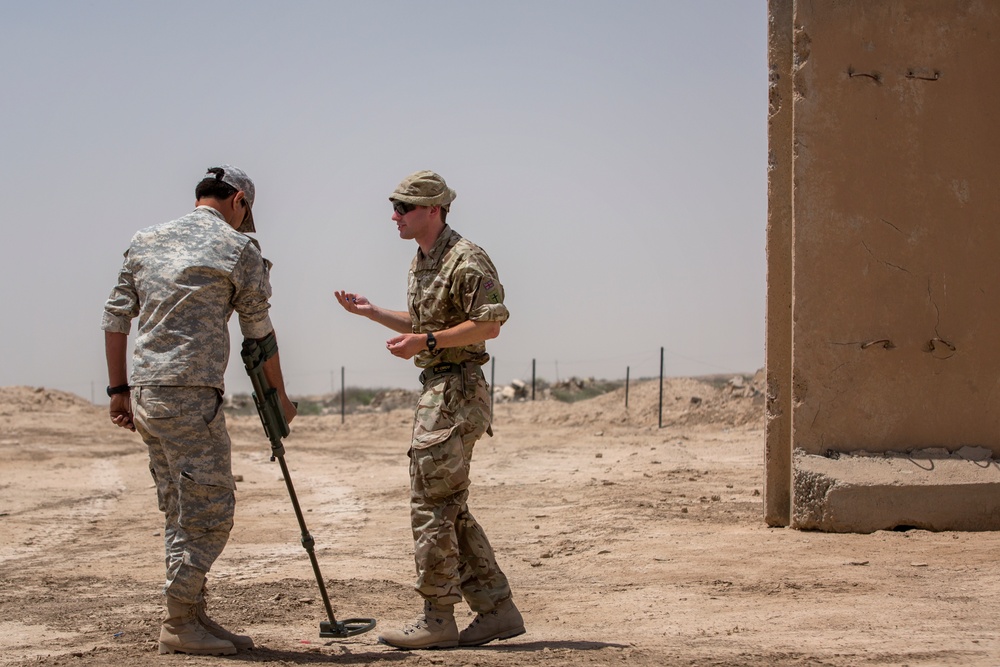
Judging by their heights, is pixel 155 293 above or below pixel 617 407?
above

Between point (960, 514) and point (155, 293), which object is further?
point (960, 514)

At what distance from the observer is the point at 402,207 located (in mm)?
4797

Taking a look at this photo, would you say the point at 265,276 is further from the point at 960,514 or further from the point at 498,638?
the point at 960,514

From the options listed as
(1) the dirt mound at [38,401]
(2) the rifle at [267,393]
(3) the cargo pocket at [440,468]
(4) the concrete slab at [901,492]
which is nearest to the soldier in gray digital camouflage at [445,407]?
(3) the cargo pocket at [440,468]

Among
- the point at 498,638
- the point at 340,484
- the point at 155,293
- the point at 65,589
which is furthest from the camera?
the point at 340,484

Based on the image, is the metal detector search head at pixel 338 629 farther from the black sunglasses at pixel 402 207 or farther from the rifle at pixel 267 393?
the black sunglasses at pixel 402 207

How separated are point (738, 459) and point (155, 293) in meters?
8.98

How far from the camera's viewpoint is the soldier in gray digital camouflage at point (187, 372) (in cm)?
426

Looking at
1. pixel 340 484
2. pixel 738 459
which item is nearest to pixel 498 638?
pixel 340 484

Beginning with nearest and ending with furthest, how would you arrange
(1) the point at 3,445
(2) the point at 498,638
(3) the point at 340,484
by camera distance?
(2) the point at 498,638, (3) the point at 340,484, (1) the point at 3,445

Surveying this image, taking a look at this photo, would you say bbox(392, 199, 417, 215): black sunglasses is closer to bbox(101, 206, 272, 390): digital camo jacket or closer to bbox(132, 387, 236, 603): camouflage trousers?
bbox(101, 206, 272, 390): digital camo jacket

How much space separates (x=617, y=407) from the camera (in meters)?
21.1

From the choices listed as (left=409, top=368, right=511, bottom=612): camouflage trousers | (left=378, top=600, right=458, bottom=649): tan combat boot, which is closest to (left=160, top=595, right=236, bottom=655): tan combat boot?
(left=378, top=600, right=458, bottom=649): tan combat boot

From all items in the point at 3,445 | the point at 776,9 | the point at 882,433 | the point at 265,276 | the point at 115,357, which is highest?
the point at 776,9
